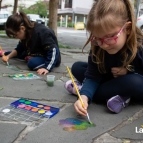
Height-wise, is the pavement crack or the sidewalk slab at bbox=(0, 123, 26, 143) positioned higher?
the sidewalk slab at bbox=(0, 123, 26, 143)

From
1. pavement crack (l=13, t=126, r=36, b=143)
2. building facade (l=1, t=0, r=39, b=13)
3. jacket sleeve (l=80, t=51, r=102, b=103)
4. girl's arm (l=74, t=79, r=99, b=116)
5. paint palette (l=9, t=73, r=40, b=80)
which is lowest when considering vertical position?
paint palette (l=9, t=73, r=40, b=80)

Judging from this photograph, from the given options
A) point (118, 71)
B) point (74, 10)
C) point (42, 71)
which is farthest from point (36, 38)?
point (74, 10)

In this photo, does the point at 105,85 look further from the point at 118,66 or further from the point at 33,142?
the point at 33,142

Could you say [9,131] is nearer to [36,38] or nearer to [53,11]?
[36,38]

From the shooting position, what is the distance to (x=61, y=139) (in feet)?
3.78

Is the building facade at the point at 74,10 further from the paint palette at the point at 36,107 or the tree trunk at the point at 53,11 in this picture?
the paint palette at the point at 36,107

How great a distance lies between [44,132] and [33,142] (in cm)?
11

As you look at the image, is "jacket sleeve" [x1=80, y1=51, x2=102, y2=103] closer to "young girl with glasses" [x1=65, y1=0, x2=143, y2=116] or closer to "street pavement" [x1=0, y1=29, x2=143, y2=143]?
"young girl with glasses" [x1=65, y1=0, x2=143, y2=116]

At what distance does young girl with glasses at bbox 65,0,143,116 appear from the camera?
51.2 inches

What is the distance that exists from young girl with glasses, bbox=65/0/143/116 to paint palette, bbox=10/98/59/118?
17cm

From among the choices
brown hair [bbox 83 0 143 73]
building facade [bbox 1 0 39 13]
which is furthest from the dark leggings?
building facade [bbox 1 0 39 13]

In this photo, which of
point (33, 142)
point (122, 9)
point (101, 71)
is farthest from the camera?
point (101, 71)

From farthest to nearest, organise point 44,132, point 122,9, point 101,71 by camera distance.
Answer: point 101,71 < point 122,9 < point 44,132

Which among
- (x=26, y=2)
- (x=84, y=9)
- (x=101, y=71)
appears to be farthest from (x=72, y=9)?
(x=101, y=71)
